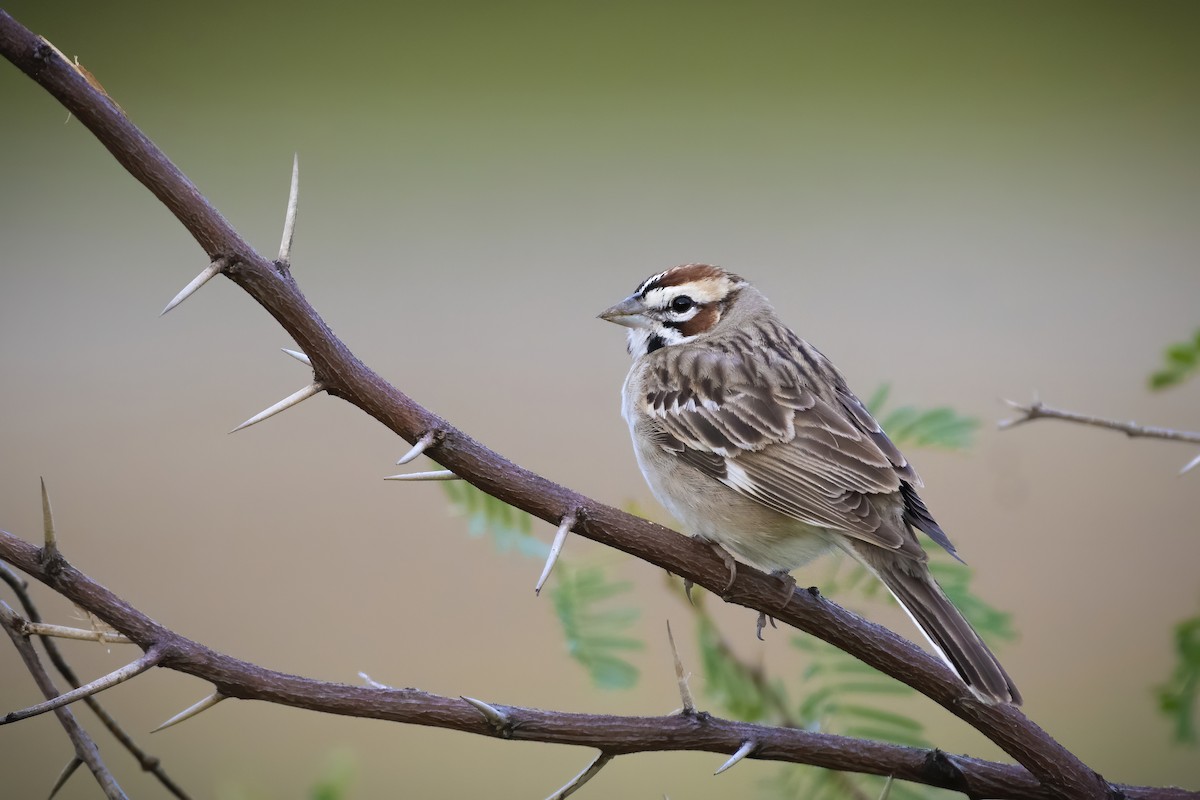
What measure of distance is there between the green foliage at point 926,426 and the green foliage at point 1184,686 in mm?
454

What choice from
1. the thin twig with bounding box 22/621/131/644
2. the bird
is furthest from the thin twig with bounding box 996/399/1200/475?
the thin twig with bounding box 22/621/131/644

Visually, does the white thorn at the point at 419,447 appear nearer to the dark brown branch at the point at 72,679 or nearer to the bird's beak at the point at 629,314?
the dark brown branch at the point at 72,679

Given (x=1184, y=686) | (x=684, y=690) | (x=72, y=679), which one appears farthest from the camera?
(x=1184, y=686)

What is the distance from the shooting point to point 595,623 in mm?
1937

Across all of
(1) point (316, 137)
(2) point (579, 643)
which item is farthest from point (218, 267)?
(1) point (316, 137)

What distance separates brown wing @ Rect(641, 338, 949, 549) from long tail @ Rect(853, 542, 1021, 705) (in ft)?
0.16

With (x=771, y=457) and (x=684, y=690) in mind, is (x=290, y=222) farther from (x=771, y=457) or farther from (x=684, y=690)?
(x=771, y=457)

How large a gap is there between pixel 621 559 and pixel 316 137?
300 cm

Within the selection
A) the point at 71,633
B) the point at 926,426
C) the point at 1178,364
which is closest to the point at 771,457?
the point at 926,426

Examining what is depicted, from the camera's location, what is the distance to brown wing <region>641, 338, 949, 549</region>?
79.1 inches

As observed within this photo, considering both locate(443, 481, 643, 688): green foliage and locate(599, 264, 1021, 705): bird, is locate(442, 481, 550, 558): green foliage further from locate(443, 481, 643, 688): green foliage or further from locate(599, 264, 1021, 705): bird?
locate(599, 264, 1021, 705): bird

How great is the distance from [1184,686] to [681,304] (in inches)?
50.3

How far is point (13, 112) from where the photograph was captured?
4.18 m

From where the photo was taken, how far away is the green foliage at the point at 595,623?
6.13ft
